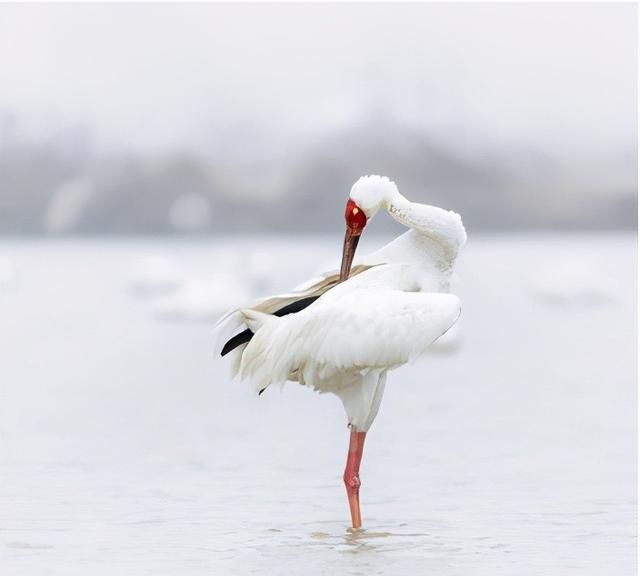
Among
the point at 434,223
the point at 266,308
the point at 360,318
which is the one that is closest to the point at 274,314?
the point at 266,308

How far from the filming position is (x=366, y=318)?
8.43 meters

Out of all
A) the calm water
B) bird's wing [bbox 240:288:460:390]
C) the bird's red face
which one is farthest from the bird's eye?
the calm water

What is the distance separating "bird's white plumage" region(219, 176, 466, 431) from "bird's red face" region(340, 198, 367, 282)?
43mm

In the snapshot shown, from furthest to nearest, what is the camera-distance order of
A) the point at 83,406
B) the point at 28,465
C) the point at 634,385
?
the point at 634,385, the point at 83,406, the point at 28,465

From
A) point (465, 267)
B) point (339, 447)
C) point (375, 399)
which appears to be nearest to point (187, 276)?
point (465, 267)

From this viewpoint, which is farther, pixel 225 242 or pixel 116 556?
pixel 225 242

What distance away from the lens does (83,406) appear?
44.0ft

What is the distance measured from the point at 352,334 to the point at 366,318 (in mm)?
111

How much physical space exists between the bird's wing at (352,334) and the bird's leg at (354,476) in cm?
43

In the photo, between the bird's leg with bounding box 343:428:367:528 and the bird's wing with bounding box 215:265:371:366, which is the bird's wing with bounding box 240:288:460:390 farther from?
the bird's leg with bounding box 343:428:367:528

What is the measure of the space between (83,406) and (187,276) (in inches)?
617

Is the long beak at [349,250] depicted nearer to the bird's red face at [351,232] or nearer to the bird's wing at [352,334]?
the bird's red face at [351,232]

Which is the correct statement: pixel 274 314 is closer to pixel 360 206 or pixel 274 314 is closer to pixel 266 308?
pixel 266 308

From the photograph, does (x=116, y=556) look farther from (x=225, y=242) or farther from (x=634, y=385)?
(x=225, y=242)
